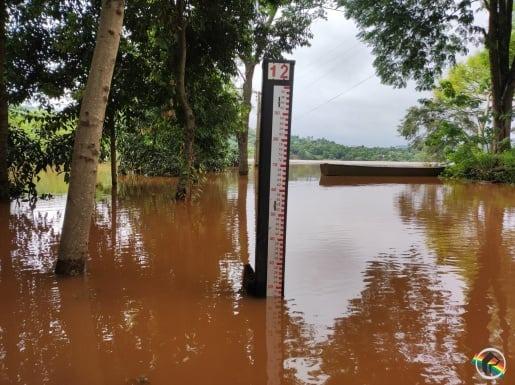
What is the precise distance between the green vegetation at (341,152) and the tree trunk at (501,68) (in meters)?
28.0

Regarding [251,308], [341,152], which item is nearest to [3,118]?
[251,308]

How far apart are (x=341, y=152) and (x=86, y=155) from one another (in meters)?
44.3

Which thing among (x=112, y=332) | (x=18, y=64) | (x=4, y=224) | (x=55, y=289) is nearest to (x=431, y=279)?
(x=112, y=332)

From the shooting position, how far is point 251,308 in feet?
11.1

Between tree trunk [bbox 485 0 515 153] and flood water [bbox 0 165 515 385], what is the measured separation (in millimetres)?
12615

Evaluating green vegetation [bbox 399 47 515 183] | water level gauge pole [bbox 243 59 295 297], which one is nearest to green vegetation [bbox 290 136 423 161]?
green vegetation [bbox 399 47 515 183]

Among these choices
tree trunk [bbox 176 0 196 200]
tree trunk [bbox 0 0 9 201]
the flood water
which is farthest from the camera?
tree trunk [bbox 176 0 196 200]

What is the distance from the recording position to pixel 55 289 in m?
3.79

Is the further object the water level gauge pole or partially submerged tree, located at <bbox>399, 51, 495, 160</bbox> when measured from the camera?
partially submerged tree, located at <bbox>399, 51, 495, 160</bbox>

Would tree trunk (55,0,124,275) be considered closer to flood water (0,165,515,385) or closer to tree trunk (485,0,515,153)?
flood water (0,165,515,385)

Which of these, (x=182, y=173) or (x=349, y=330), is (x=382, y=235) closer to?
(x=349, y=330)

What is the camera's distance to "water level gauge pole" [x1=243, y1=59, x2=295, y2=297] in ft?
11.0

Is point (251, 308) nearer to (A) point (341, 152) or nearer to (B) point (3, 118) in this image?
(B) point (3, 118)

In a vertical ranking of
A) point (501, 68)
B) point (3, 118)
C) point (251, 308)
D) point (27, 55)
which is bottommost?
point (251, 308)
